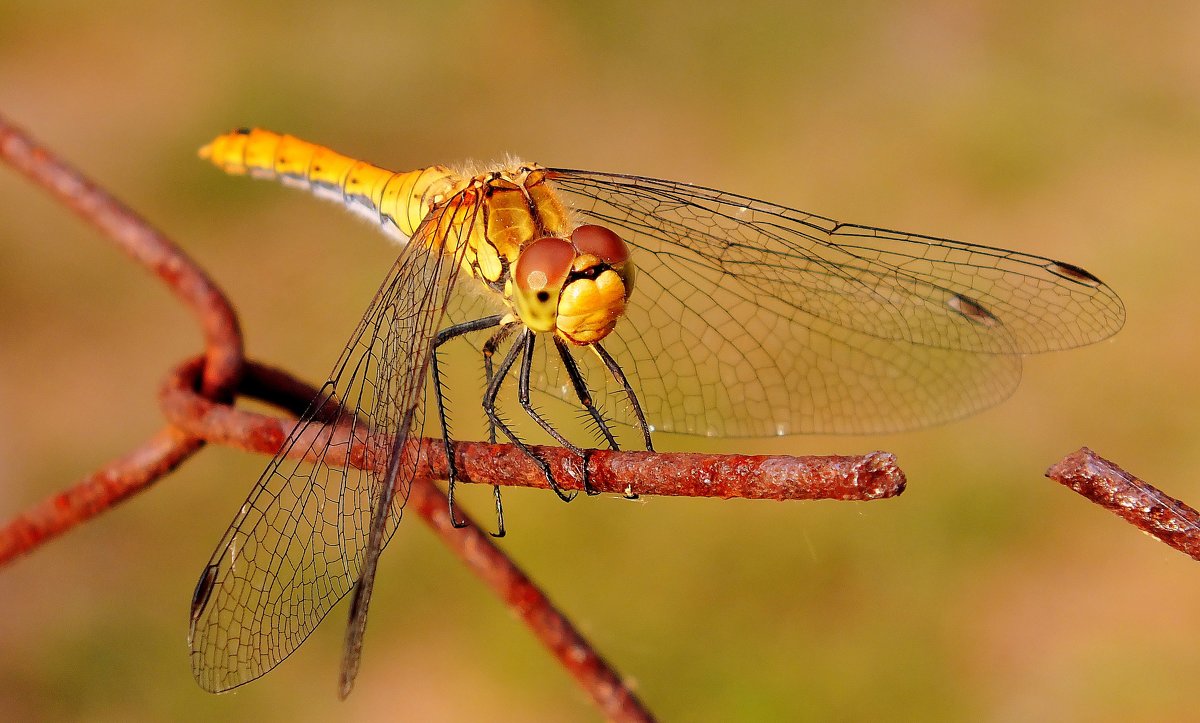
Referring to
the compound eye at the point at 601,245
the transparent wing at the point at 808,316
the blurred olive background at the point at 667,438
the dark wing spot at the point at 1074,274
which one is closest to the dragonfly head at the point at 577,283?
the compound eye at the point at 601,245

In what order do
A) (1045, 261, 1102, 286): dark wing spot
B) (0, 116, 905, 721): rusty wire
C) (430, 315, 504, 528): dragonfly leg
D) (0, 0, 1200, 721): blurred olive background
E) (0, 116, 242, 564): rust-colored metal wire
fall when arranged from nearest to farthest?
(0, 116, 905, 721): rusty wire < (430, 315, 504, 528): dragonfly leg < (0, 116, 242, 564): rust-colored metal wire < (1045, 261, 1102, 286): dark wing spot < (0, 0, 1200, 721): blurred olive background

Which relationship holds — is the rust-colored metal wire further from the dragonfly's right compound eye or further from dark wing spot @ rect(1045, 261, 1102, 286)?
dark wing spot @ rect(1045, 261, 1102, 286)

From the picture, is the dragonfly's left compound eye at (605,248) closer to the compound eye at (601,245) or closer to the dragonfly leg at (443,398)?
the compound eye at (601,245)

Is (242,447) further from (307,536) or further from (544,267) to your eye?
(544,267)

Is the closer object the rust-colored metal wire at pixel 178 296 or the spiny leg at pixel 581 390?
the rust-colored metal wire at pixel 178 296

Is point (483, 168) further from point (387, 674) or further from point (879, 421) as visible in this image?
point (387, 674)

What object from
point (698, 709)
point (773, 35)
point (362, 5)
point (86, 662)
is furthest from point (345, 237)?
point (698, 709)

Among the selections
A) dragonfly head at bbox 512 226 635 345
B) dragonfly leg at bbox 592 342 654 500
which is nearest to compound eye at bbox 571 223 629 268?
dragonfly head at bbox 512 226 635 345
